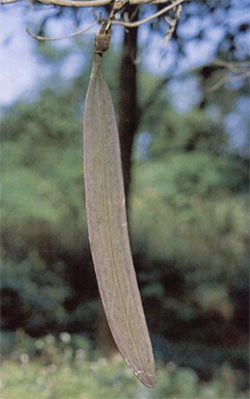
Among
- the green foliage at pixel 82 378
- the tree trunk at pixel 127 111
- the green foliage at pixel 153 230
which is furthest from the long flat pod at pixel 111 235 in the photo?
the green foliage at pixel 153 230

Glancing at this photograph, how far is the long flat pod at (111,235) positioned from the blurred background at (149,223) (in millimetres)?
2891

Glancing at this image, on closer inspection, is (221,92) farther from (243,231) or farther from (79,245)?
(79,245)

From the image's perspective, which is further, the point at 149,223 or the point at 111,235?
the point at 149,223

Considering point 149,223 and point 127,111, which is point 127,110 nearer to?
point 127,111

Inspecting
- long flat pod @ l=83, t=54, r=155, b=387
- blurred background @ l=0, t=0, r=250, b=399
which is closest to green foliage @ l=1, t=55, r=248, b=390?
blurred background @ l=0, t=0, r=250, b=399

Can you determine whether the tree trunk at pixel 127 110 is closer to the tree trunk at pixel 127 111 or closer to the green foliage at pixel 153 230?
the tree trunk at pixel 127 111

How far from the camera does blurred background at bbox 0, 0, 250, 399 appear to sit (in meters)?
4.21

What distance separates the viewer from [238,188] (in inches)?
170

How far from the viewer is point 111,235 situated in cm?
74

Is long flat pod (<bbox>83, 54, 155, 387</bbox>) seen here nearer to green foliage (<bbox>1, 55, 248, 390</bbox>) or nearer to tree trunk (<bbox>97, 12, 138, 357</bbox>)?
tree trunk (<bbox>97, 12, 138, 357</bbox>)

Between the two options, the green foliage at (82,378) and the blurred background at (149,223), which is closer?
Answer: the green foliage at (82,378)

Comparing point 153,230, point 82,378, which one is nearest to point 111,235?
point 82,378

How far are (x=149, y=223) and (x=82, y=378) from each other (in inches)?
90.9

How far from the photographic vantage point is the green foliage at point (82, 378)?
3.00 m
